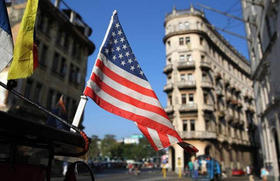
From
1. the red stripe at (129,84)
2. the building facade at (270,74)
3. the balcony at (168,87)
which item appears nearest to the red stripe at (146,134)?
the red stripe at (129,84)

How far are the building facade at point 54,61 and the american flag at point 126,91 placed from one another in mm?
14160

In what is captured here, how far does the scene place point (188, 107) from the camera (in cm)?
3619

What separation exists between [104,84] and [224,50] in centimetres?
4929

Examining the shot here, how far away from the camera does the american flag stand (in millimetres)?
4055

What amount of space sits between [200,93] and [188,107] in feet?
10.9

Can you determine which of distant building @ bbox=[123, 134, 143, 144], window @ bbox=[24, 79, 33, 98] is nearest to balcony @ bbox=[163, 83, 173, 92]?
window @ bbox=[24, 79, 33, 98]

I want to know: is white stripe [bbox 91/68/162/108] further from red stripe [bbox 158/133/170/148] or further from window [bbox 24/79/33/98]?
window [bbox 24/79/33/98]

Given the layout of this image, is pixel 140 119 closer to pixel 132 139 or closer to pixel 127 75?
pixel 127 75

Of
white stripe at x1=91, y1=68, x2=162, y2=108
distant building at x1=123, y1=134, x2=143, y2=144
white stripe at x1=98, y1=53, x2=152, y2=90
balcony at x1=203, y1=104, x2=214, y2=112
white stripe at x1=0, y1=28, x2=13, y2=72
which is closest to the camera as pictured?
white stripe at x1=0, y1=28, x2=13, y2=72

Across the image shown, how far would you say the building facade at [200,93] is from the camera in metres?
35.8

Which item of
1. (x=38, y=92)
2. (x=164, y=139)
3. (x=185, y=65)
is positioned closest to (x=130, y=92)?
(x=164, y=139)

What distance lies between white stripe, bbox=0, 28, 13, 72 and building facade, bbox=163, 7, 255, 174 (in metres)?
33.9

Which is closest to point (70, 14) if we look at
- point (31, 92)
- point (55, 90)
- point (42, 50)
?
point (42, 50)

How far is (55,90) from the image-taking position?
21.3 meters
